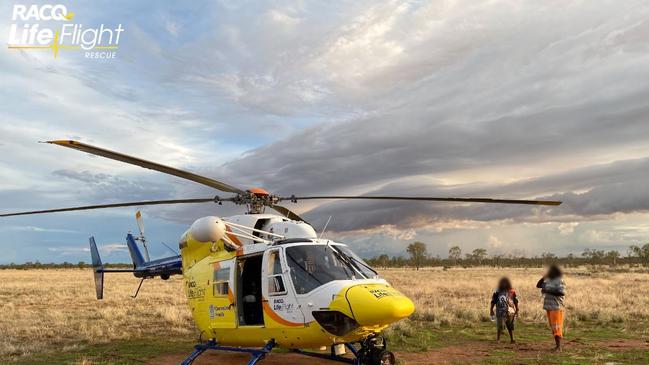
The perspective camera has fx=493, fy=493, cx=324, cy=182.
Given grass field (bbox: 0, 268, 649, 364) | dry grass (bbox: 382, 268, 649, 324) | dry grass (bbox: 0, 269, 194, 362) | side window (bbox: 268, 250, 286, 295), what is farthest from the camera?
dry grass (bbox: 382, 268, 649, 324)

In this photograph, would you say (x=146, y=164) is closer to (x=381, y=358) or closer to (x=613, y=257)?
(x=381, y=358)

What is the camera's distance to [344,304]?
8.59 metres

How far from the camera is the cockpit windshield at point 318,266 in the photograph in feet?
30.8

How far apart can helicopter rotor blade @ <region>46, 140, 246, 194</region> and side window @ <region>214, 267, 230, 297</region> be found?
78.9 inches

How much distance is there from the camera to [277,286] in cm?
978

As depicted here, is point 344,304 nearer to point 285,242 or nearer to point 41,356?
point 285,242

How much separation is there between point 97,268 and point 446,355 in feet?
46.5

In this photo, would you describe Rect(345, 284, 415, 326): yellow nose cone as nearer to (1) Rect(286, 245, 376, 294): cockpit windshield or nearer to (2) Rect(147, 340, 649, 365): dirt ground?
(1) Rect(286, 245, 376, 294): cockpit windshield

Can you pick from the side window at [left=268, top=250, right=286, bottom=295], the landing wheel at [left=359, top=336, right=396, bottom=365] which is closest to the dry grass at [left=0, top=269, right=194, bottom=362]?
the side window at [left=268, top=250, right=286, bottom=295]

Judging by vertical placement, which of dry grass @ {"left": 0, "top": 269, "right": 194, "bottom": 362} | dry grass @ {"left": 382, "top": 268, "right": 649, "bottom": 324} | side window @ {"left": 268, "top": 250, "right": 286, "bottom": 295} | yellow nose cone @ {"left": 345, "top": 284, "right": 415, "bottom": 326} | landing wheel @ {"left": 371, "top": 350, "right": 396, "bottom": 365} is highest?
side window @ {"left": 268, "top": 250, "right": 286, "bottom": 295}

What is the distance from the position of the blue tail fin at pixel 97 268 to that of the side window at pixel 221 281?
10.1m

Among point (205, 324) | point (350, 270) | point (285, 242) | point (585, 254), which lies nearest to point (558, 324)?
point (350, 270)

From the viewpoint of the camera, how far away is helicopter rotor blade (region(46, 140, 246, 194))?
8.73m

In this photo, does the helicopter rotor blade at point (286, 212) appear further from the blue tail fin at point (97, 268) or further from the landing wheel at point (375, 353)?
the blue tail fin at point (97, 268)
